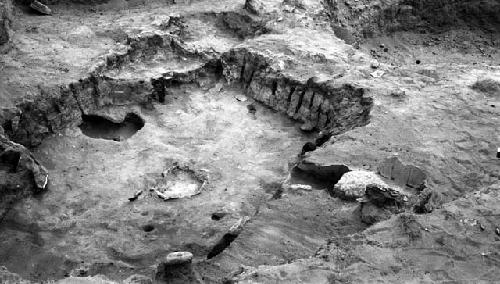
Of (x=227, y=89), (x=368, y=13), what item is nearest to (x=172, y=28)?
(x=227, y=89)

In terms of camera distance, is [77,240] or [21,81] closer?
[77,240]

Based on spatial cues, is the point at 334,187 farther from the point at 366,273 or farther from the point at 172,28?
the point at 172,28

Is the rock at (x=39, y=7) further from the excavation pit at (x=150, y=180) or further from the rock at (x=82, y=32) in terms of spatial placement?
the excavation pit at (x=150, y=180)

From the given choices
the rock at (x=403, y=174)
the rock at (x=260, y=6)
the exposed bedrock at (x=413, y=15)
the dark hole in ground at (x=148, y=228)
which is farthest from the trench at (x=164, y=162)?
the exposed bedrock at (x=413, y=15)

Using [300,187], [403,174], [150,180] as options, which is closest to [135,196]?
[150,180]

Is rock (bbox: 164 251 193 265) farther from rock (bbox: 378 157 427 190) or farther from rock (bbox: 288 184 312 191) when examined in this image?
rock (bbox: 378 157 427 190)

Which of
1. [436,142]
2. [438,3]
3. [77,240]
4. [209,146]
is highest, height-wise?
[438,3]

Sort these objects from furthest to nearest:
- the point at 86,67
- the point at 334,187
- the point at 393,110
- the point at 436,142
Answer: the point at 86,67 → the point at 393,110 → the point at 436,142 → the point at 334,187
